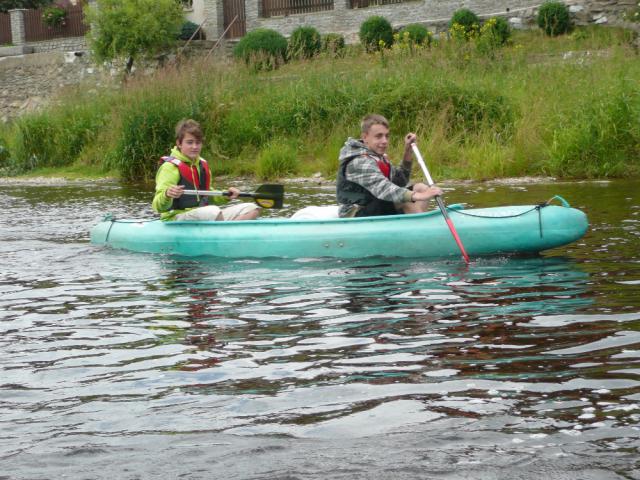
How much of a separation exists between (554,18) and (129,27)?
10050 millimetres

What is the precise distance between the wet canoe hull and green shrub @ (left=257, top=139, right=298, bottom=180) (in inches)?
259

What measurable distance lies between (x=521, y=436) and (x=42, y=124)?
1673 centimetres

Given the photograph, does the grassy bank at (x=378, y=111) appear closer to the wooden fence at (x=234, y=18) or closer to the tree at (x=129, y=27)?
the tree at (x=129, y=27)

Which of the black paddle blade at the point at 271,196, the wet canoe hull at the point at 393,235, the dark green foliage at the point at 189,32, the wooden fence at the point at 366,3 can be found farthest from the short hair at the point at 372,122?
the dark green foliage at the point at 189,32

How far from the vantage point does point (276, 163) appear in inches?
603

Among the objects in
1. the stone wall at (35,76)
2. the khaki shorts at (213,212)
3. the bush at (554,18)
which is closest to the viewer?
the khaki shorts at (213,212)

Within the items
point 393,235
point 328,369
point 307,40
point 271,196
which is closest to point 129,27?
point 307,40

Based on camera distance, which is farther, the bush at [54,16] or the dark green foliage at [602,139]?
the bush at [54,16]

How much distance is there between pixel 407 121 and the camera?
14.9 m

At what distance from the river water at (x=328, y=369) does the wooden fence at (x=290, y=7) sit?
72.1ft

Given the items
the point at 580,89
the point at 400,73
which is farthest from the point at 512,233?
the point at 400,73

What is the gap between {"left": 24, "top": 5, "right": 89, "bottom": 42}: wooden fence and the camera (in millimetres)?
31953

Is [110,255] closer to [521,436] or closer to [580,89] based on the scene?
[521,436]

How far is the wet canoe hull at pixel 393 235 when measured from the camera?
7535 mm
